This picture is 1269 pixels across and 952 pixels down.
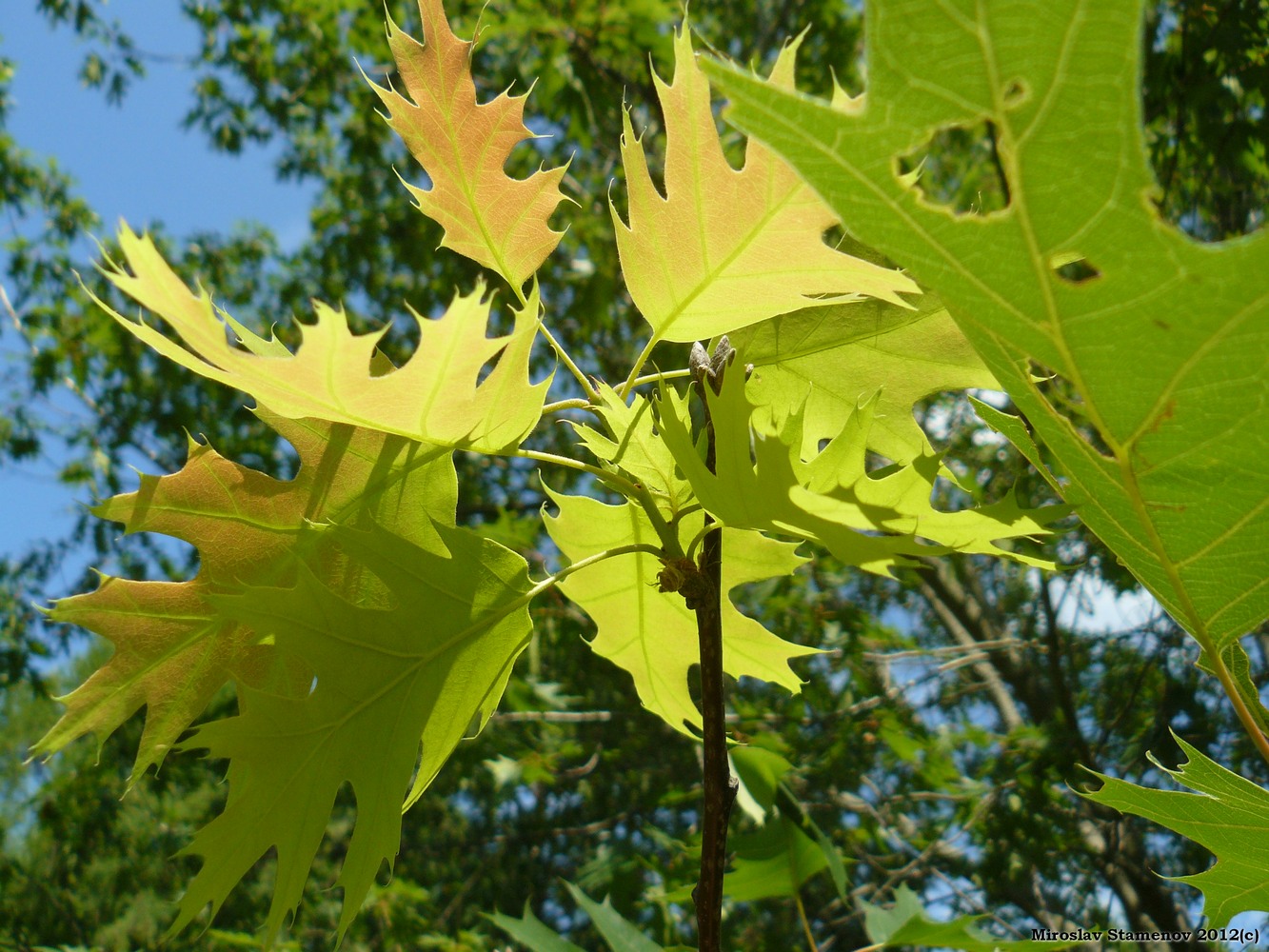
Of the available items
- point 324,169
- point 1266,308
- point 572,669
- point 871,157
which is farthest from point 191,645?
point 324,169

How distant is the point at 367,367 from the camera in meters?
0.67

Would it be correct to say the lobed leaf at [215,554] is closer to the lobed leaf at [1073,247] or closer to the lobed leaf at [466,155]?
the lobed leaf at [466,155]

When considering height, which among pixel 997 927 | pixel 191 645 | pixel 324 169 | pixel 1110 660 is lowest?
pixel 191 645

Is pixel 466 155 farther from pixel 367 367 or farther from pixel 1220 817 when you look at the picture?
pixel 1220 817

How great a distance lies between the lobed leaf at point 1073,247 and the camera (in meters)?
0.41

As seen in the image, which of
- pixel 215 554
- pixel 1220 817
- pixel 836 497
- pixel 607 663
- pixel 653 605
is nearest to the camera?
pixel 836 497

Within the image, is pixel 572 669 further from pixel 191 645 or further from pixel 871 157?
pixel 871 157

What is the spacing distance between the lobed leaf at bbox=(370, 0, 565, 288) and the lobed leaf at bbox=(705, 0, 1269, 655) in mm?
429

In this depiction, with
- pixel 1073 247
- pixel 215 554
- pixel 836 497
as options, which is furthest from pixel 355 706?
pixel 1073 247

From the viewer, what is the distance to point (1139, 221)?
439mm

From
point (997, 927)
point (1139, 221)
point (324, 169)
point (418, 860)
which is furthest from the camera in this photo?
point (324, 169)

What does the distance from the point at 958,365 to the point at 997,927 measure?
410cm

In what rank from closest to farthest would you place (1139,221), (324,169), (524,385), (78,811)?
(1139,221), (524,385), (78,811), (324,169)

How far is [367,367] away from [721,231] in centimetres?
28
